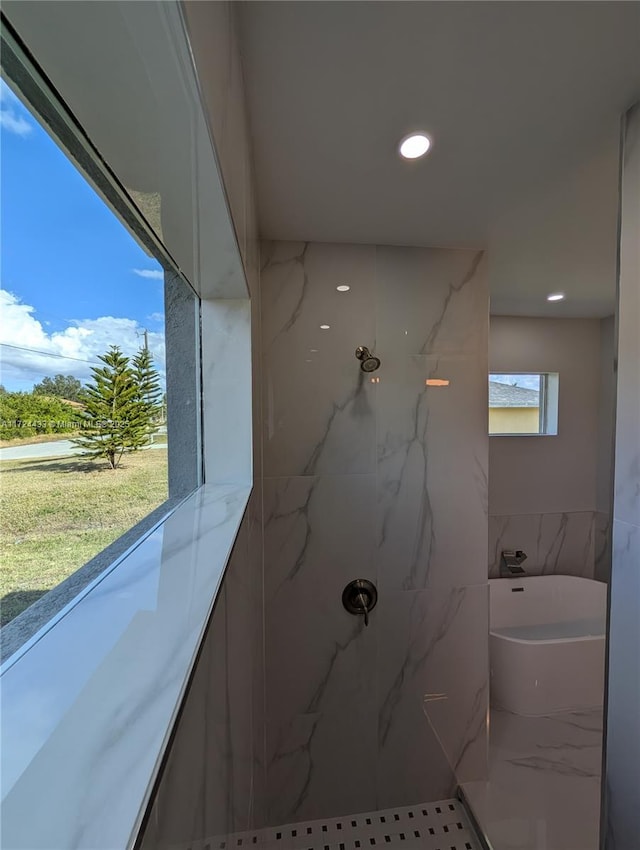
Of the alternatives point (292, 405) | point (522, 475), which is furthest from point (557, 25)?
point (522, 475)

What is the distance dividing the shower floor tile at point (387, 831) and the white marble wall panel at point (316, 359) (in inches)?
55.3

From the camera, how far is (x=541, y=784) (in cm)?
169

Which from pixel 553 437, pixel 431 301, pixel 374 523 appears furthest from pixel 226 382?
pixel 553 437

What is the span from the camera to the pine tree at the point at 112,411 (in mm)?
457

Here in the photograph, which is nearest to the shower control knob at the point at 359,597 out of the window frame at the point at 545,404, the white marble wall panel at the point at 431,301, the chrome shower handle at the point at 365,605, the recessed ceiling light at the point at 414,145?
the chrome shower handle at the point at 365,605

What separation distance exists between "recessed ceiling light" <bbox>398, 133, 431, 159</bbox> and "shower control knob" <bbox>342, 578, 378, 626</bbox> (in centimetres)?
150

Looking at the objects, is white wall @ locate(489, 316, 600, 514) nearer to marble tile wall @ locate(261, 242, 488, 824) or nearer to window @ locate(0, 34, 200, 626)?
marble tile wall @ locate(261, 242, 488, 824)

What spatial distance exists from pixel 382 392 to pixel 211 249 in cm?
100

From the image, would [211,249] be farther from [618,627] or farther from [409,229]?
[618,627]

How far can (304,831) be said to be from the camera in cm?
151

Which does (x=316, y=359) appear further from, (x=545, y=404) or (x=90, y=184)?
(x=545, y=404)

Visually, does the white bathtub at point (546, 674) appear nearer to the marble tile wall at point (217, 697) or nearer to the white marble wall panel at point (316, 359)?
the white marble wall panel at point (316, 359)

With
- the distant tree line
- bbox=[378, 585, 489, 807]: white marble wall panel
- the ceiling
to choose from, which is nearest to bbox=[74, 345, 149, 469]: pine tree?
the distant tree line

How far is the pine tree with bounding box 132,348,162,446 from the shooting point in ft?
2.02
